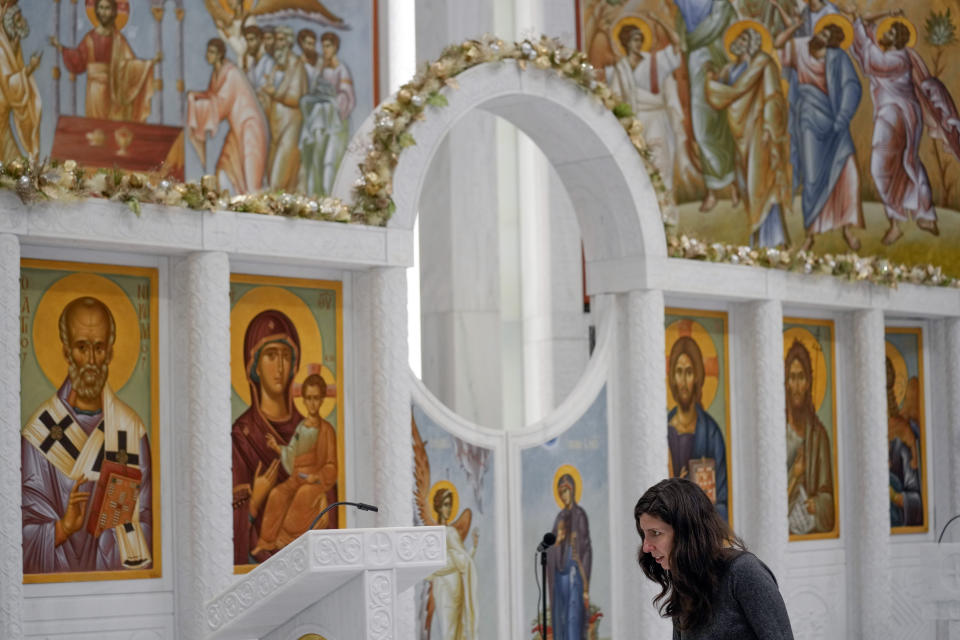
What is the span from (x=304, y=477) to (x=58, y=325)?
1.86 m

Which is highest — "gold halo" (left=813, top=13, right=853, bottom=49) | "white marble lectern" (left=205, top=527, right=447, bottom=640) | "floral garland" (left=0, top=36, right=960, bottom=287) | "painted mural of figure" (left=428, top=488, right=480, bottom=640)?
"gold halo" (left=813, top=13, right=853, bottom=49)

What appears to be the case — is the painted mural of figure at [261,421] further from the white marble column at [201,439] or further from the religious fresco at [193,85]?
the religious fresco at [193,85]

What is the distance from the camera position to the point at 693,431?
12.0 metres

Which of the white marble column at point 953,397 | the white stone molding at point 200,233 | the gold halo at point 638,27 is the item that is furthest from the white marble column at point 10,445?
the white marble column at point 953,397

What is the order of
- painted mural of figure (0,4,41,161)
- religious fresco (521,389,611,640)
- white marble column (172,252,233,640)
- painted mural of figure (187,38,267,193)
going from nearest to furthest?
white marble column (172,252,233,640)
religious fresco (521,389,611,640)
painted mural of figure (0,4,41,161)
painted mural of figure (187,38,267,193)

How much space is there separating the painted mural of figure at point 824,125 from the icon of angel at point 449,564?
5714mm

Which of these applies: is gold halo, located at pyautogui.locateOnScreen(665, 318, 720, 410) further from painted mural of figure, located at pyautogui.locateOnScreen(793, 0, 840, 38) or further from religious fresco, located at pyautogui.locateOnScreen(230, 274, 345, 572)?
painted mural of figure, located at pyautogui.locateOnScreen(793, 0, 840, 38)

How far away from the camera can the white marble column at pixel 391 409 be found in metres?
9.64

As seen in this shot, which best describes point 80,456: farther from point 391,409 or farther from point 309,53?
point 309,53

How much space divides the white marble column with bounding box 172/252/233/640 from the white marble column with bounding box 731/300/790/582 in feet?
15.9

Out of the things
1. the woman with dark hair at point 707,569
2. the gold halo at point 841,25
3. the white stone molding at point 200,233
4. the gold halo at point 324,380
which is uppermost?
the gold halo at point 841,25

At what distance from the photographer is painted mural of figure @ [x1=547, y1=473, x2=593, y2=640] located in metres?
10.9

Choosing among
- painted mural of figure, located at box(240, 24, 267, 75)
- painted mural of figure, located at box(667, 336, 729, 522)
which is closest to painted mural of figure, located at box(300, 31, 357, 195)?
painted mural of figure, located at box(240, 24, 267, 75)

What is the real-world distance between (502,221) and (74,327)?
7854 millimetres
